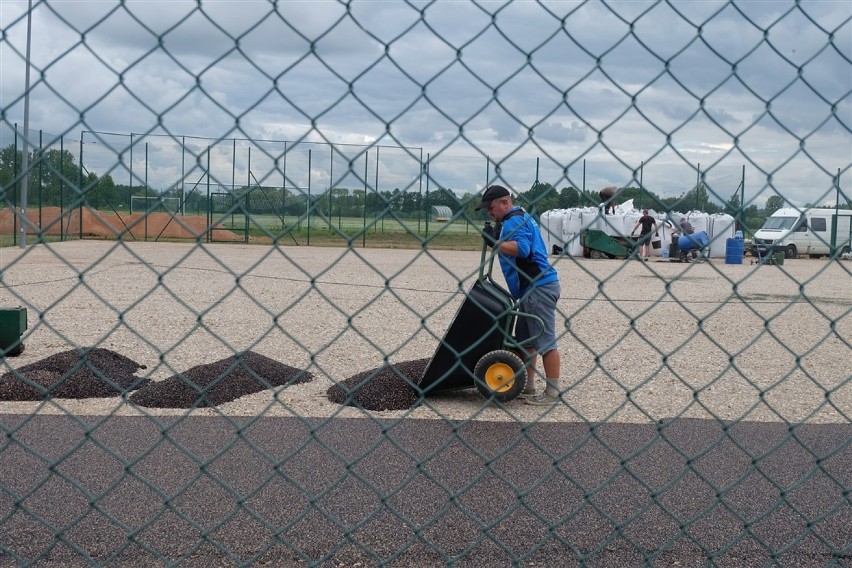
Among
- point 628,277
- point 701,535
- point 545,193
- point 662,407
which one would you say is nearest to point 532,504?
point 701,535

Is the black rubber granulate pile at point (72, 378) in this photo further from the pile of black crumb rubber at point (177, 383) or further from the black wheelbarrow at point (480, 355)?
the black wheelbarrow at point (480, 355)

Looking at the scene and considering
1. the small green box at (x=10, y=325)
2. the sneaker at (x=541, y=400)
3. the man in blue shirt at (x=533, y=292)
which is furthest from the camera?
the small green box at (x=10, y=325)

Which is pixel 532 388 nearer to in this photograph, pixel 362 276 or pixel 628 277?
pixel 362 276

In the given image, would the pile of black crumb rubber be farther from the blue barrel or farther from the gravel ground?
the blue barrel

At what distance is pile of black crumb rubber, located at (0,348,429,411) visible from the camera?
603cm

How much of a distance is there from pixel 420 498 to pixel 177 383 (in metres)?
2.71

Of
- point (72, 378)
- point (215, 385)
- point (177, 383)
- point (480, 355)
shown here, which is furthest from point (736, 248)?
point (72, 378)

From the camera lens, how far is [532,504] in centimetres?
402

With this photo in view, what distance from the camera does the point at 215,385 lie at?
6.16m

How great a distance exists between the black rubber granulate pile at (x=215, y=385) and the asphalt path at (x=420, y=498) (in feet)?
1.60

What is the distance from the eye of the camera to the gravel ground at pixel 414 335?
3086 mm

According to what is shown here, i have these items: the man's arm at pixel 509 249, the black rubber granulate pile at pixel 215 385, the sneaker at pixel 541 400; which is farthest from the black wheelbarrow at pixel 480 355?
the man's arm at pixel 509 249

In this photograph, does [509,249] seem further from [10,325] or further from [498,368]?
[10,325]

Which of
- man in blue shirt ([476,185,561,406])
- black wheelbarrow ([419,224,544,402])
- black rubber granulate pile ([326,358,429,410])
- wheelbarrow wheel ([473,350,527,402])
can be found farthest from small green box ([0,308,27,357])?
man in blue shirt ([476,185,561,406])
